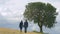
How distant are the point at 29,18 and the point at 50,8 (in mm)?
7954

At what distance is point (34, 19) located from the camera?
2884 inches

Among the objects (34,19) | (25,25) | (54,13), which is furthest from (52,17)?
(25,25)

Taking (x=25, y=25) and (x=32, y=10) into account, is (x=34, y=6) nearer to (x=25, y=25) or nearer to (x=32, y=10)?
(x=32, y=10)

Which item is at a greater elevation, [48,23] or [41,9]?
[41,9]

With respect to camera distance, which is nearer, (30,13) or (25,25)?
(25,25)

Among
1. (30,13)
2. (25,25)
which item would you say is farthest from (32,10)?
Result: (25,25)

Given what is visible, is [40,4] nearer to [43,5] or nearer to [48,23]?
[43,5]

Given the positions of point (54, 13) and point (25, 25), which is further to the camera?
point (54, 13)

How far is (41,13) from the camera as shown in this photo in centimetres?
7175

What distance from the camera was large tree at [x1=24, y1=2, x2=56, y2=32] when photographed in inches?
2842

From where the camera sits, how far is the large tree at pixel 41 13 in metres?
72.2

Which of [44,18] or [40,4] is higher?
[40,4]

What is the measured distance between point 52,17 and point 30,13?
7.80 metres

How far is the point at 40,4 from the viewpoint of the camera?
244 ft
